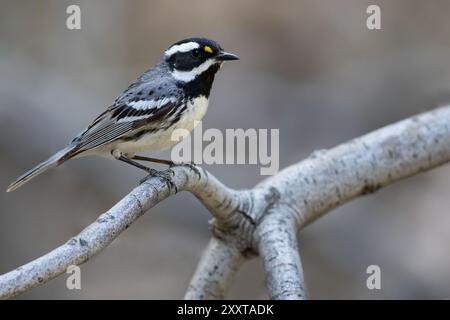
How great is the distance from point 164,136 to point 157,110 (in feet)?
0.44

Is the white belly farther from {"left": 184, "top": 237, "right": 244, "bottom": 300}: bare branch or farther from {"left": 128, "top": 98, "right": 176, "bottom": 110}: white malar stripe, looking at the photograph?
{"left": 184, "top": 237, "right": 244, "bottom": 300}: bare branch

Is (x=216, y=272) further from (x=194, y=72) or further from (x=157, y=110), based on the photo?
(x=194, y=72)

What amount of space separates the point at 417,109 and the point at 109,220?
3.45 meters

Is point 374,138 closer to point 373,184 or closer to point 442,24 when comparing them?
point 373,184

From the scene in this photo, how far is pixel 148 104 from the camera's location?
4012 millimetres

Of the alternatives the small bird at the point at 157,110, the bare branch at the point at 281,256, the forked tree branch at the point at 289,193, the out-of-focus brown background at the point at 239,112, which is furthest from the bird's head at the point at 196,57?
the out-of-focus brown background at the point at 239,112

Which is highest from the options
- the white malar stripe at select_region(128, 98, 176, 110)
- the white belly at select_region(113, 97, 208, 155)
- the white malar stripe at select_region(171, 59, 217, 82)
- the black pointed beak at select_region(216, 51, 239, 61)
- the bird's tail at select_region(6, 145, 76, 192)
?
the black pointed beak at select_region(216, 51, 239, 61)

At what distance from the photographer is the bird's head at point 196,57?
4062 mm

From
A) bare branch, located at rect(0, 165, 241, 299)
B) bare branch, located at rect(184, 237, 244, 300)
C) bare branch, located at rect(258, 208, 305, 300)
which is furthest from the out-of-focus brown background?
bare branch, located at rect(0, 165, 241, 299)

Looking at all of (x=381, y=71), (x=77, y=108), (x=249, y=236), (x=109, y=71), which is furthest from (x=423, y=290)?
(x=109, y=71)

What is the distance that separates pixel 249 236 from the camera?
4.23m

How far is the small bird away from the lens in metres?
3.94

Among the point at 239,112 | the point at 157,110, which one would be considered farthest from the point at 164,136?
the point at 239,112
